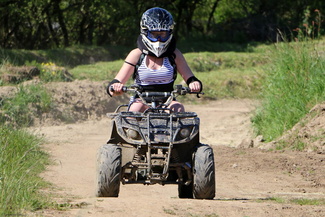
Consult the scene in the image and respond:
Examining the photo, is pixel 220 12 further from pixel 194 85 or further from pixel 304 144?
pixel 194 85

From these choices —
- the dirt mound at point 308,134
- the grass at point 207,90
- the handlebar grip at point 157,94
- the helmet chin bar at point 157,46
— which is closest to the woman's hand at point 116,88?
the handlebar grip at point 157,94

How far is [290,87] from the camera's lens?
12648 mm

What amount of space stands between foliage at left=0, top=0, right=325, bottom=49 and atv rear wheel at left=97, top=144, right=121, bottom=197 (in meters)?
20.0

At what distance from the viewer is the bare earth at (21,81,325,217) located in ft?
19.0

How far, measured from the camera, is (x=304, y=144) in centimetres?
1104

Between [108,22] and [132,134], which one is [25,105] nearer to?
[132,134]

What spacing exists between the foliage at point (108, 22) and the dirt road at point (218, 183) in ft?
45.1

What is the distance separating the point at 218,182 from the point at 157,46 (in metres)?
2.43

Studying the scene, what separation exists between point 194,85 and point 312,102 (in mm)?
5216

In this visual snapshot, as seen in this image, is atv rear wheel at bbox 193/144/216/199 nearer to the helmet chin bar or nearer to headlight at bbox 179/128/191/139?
headlight at bbox 179/128/191/139

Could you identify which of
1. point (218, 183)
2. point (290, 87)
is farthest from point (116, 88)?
point (290, 87)

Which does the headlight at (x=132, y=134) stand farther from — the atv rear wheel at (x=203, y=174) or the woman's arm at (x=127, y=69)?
the woman's arm at (x=127, y=69)

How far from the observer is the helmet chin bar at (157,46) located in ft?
24.4

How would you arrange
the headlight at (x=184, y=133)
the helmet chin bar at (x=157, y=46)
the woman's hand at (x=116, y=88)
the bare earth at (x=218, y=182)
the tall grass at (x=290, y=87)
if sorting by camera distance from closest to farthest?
the bare earth at (x=218, y=182) < the headlight at (x=184, y=133) < the woman's hand at (x=116, y=88) < the helmet chin bar at (x=157, y=46) < the tall grass at (x=290, y=87)
